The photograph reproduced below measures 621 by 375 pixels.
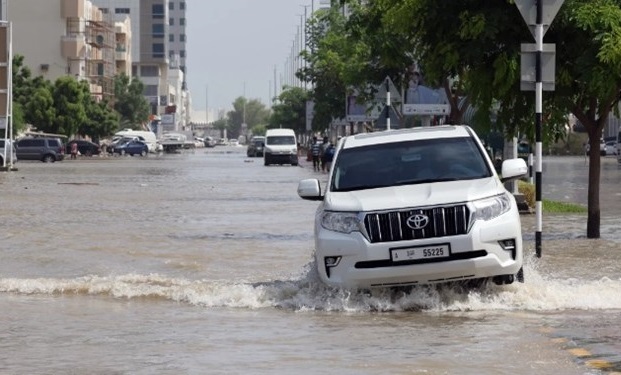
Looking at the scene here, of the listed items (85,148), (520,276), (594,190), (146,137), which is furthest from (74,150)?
(520,276)

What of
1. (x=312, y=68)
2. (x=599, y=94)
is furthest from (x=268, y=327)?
(x=312, y=68)

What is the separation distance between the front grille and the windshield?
1.17 meters

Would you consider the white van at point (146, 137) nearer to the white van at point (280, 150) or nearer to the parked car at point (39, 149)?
the parked car at point (39, 149)

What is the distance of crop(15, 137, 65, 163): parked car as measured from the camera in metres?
A: 98.8

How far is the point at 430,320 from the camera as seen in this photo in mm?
14117

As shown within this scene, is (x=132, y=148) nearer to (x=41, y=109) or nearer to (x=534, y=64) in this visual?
(x=41, y=109)

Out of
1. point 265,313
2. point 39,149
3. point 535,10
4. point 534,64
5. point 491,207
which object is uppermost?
point 535,10

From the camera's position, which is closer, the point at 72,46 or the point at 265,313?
the point at 265,313

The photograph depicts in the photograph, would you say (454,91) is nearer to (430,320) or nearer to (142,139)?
(430,320)

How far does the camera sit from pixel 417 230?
14688 millimetres

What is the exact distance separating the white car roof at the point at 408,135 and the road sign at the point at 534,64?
3.24 meters

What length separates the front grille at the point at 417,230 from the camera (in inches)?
578

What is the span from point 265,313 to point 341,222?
1.06 meters

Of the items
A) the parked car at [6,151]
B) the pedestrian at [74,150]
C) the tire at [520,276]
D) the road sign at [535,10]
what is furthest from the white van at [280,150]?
the tire at [520,276]
